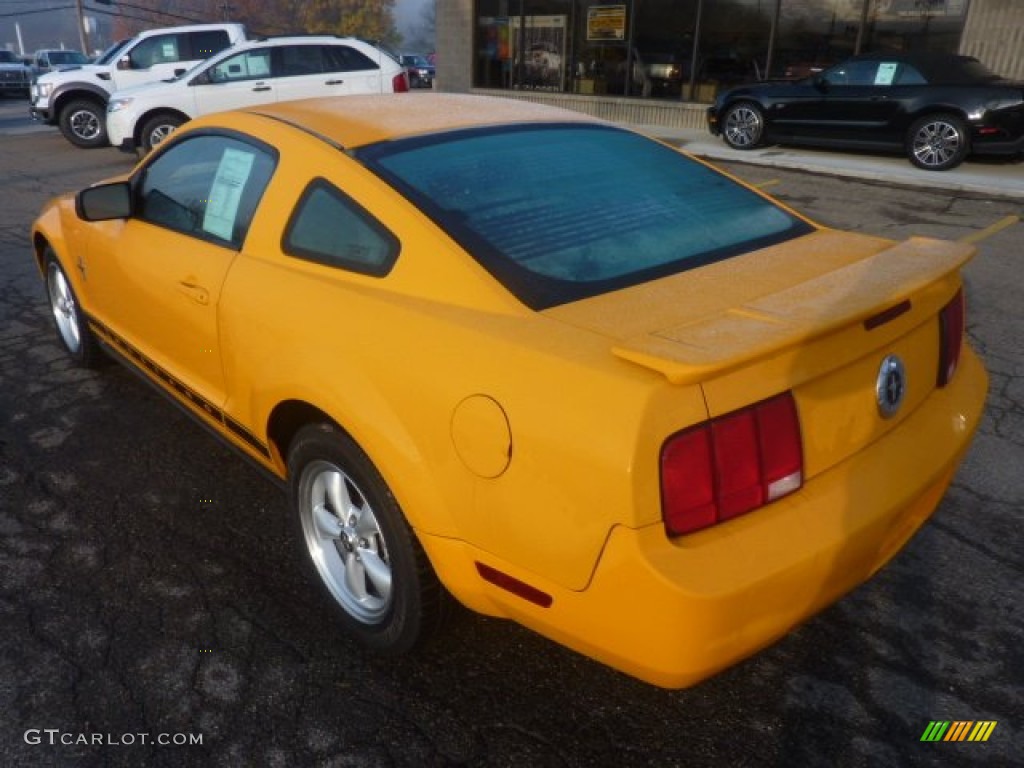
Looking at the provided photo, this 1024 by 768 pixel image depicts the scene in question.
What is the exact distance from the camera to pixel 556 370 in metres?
1.74

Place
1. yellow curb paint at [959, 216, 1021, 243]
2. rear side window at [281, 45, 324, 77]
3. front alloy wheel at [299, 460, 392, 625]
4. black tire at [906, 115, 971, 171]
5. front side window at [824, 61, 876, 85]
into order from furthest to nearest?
rear side window at [281, 45, 324, 77]
front side window at [824, 61, 876, 85]
black tire at [906, 115, 971, 171]
yellow curb paint at [959, 216, 1021, 243]
front alloy wheel at [299, 460, 392, 625]

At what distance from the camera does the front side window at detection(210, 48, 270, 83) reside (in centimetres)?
1213

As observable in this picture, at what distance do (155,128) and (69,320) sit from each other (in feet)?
29.0

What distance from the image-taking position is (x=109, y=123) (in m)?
12.0

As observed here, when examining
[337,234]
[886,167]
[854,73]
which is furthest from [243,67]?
[337,234]

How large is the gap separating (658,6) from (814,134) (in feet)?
17.9

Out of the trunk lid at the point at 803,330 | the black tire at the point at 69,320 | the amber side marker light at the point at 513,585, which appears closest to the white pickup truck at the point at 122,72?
the black tire at the point at 69,320

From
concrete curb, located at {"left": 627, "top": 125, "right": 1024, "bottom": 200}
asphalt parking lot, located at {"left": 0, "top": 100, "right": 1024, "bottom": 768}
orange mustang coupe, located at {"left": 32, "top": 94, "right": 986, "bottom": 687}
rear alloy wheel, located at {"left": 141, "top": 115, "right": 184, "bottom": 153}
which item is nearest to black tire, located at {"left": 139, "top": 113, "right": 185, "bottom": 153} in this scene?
rear alloy wheel, located at {"left": 141, "top": 115, "right": 184, "bottom": 153}

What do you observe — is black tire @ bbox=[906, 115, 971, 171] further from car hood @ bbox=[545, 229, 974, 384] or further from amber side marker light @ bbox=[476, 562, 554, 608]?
amber side marker light @ bbox=[476, 562, 554, 608]

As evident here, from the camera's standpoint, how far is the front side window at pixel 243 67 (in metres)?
12.1

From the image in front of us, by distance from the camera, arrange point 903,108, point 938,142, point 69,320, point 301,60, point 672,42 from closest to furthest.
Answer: point 69,320, point 938,142, point 903,108, point 301,60, point 672,42

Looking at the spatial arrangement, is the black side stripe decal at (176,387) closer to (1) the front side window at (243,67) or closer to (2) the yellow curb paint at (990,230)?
(2) the yellow curb paint at (990,230)

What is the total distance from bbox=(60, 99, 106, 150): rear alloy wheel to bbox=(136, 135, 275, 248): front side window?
42.4ft

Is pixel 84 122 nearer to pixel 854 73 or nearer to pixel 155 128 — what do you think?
pixel 155 128
